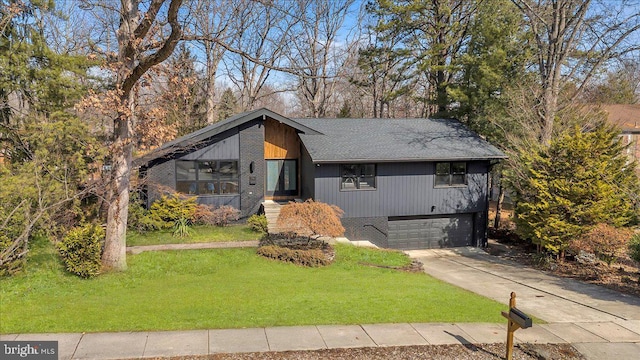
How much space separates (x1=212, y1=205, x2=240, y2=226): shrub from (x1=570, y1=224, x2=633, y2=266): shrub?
12.8 m

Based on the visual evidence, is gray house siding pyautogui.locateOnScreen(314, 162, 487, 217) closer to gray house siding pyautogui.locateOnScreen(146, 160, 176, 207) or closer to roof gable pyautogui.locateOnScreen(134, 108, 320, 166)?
roof gable pyautogui.locateOnScreen(134, 108, 320, 166)

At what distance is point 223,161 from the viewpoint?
17.0 m

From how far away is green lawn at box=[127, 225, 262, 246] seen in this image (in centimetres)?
1356

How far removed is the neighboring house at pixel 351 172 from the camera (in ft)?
54.2

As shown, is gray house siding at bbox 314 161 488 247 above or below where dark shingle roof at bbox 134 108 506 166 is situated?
below

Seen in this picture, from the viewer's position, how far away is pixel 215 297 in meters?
8.59

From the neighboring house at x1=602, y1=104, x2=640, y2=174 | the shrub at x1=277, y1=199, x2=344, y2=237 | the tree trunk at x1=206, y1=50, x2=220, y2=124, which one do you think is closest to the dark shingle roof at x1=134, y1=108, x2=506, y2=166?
the shrub at x1=277, y1=199, x2=344, y2=237

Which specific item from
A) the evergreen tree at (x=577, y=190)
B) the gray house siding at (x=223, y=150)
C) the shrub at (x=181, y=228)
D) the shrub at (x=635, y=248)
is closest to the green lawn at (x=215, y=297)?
the shrub at (x=181, y=228)

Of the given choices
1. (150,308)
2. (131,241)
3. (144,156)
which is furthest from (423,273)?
(144,156)

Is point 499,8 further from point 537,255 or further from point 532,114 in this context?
point 537,255

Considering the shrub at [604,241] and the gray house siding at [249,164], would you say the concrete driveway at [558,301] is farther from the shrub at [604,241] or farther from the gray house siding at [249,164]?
the gray house siding at [249,164]

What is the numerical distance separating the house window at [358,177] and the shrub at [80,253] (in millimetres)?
9733

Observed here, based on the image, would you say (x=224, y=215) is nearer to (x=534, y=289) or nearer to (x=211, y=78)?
(x=534, y=289)

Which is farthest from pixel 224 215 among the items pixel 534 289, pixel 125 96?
pixel 534 289
